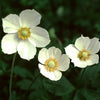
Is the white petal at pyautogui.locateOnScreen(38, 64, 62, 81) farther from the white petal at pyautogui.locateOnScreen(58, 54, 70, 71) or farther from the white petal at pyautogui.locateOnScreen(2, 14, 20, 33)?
the white petal at pyautogui.locateOnScreen(2, 14, 20, 33)

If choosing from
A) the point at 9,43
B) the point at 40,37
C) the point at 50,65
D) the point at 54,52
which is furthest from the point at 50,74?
the point at 9,43

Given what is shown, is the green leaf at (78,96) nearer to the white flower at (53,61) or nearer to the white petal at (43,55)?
the white flower at (53,61)

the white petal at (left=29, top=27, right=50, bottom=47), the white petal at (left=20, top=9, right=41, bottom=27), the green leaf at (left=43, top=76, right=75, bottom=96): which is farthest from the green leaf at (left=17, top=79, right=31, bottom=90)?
the white petal at (left=20, top=9, right=41, bottom=27)

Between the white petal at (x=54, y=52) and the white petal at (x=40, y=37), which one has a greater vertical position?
the white petal at (x=40, y=37)

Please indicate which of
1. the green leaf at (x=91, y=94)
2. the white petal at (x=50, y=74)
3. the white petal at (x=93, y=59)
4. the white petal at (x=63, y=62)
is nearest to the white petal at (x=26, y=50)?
the white petal at (x=50, y=74)

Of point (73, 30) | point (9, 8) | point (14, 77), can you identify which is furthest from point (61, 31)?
point (14, 77)

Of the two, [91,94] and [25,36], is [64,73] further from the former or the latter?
[25,36]
